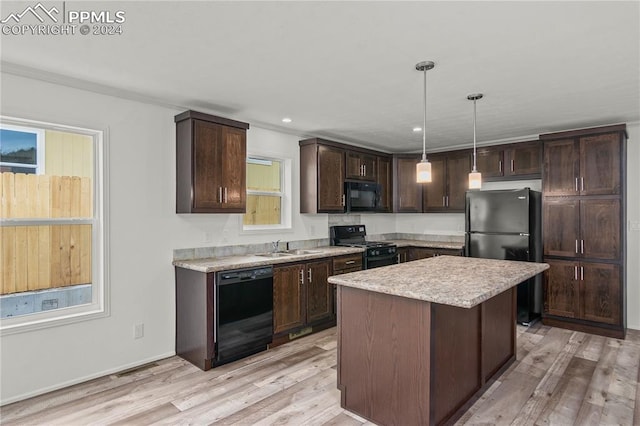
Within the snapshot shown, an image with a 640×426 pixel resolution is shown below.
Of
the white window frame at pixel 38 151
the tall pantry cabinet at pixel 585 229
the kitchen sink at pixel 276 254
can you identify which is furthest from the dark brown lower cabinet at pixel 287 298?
the tall pantry cabinet at pixel 585 229

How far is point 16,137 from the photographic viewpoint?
2.87 meters

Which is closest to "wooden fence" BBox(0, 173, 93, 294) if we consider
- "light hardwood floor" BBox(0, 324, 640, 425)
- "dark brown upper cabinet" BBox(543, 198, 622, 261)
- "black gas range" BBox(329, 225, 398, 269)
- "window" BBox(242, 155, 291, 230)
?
"light hardwood floor" BBox(0, 324, 640, 425)

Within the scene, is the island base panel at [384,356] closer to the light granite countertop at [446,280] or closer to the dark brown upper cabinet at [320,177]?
the light granite countertop at [446,280]

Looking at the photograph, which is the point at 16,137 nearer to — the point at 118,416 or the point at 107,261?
the point at 107,261

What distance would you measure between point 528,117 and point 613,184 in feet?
3.98

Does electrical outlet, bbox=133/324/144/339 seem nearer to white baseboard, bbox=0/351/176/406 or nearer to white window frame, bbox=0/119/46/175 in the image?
white baseboard, bbox=0/351/176/406

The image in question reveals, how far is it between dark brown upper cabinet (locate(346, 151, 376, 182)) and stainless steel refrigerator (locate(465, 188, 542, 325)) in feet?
4.88

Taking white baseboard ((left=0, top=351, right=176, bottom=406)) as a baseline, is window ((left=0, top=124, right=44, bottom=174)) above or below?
above

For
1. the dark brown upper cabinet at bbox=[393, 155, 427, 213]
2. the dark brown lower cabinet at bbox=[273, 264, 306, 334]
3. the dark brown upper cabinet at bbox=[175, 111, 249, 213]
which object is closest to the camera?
the dark brown upper cabinet at bbox=[175, 111, 249, 213]

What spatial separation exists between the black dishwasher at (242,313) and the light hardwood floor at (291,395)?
5.6 inches

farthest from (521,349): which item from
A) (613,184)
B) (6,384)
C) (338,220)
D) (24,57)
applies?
(24,57)

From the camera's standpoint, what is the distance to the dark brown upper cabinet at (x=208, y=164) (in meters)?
3.52

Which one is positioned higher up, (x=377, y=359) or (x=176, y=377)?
(x=377, y=359)

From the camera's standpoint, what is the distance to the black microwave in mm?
5184
